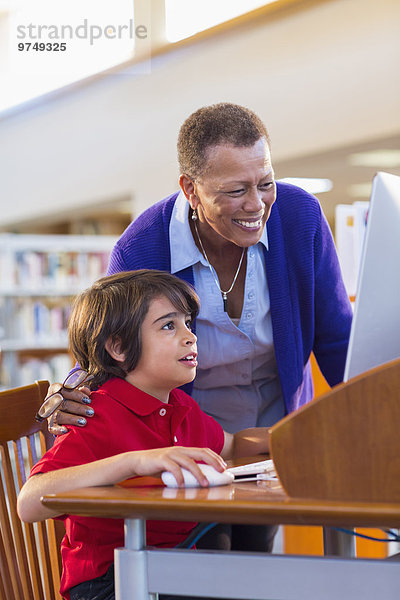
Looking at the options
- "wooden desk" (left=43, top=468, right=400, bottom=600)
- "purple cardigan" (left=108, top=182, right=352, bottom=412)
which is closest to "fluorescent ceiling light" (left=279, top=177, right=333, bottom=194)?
"purple cardigan" (left=108, top=182, right=352, bottom=412)

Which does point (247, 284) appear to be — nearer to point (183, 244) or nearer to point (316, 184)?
point (183, 244)

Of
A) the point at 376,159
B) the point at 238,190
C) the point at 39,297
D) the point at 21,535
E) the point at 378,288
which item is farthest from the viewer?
the point at 39,297

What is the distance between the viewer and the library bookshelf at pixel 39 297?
5734 millimetres

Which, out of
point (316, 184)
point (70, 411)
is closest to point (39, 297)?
point (316, 184)

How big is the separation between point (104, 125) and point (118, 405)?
5666 millimetres

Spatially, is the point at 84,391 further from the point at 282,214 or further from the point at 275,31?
the point at 275,31

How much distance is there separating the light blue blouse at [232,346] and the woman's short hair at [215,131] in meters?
0.14

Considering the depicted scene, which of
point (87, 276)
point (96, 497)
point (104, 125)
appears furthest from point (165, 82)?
point (96, 497)

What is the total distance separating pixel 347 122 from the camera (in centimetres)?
454

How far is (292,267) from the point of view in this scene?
159 cm

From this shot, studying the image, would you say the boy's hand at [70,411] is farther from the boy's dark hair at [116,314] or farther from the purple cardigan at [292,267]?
the purple cardigan at [292,267]

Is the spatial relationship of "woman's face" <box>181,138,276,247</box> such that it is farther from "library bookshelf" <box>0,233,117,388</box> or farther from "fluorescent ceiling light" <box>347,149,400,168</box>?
"library bookshelf" <box>0,233,117,388</box>

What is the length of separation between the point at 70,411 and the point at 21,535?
0.87 feet

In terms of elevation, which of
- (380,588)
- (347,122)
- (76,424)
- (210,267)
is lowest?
(380,588)
